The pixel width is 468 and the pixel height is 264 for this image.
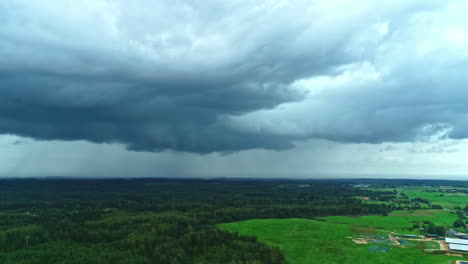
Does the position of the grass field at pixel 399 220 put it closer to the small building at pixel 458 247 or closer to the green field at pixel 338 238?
the green field at pixel 338 238

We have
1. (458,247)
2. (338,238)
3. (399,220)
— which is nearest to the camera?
(458,247)

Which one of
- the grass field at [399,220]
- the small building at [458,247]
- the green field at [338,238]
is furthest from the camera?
the grass field at [399,220]

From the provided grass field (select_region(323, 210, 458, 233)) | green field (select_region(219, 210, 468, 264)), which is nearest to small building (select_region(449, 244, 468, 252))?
green field (select_region(219, 210, 468, 264))

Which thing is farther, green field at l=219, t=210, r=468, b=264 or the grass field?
the grass field

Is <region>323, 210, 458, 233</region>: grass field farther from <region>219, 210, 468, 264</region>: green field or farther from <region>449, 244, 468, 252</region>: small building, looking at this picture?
<region>449, 244, 468, 252</region>: small building

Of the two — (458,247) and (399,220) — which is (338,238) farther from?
(399,220)

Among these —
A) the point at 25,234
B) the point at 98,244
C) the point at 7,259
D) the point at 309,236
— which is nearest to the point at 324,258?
the point at 309,236

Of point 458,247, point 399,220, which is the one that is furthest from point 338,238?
point 399,220

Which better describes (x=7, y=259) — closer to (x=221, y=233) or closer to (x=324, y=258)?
(x=221, y=233)

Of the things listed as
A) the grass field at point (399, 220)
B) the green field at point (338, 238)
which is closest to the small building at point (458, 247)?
the green field at point (338, 238)
